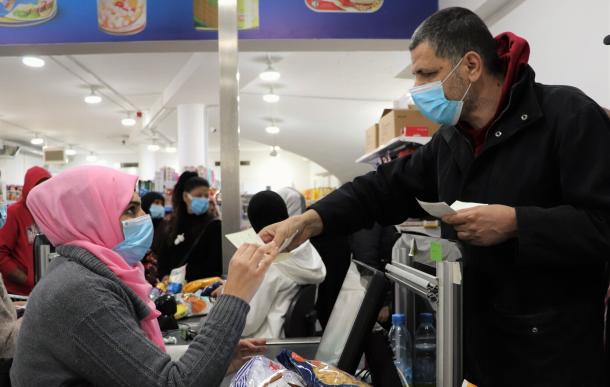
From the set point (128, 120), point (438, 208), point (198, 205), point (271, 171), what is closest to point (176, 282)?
point (198, 205)

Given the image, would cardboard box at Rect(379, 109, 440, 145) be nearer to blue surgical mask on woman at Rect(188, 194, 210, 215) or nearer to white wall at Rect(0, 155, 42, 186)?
blue surgical mask on woman at Rect(188, 194, 210, 215)

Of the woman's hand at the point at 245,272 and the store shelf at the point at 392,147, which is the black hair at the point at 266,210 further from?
the woman's hand at the point at 245,272

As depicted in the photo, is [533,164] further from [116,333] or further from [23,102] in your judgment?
[23,102]

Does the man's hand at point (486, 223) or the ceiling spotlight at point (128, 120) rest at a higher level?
the ceiling spotlight at point (128, 120)

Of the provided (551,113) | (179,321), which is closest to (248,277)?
(551,113)

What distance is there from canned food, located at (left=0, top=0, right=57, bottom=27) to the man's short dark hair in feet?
11.6

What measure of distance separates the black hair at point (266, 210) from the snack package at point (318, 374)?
1.81 m

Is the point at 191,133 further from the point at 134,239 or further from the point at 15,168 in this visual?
the point at 15,168

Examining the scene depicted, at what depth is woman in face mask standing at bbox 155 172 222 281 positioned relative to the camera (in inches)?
157

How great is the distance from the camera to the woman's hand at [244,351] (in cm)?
169

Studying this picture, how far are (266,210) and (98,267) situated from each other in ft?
5.32

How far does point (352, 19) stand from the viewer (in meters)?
3.91

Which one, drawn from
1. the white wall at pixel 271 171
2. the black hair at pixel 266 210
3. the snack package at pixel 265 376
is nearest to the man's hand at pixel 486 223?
the snack package at pixel 265 376

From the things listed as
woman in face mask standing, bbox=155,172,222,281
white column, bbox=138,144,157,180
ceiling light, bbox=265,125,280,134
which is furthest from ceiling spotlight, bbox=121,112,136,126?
woman in face mask standing, bbox=155,172,222,281
